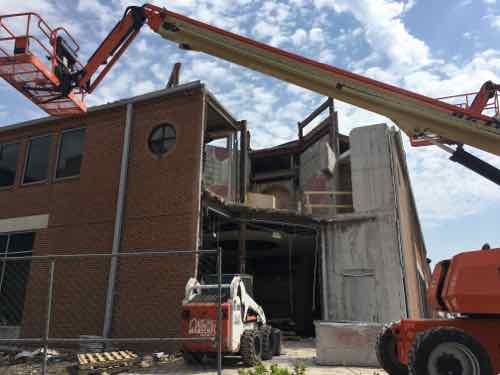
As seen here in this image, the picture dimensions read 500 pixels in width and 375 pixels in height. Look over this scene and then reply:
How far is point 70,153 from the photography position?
56.0ft

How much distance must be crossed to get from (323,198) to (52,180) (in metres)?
13.4

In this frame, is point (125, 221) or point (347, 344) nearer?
point (347, 344)

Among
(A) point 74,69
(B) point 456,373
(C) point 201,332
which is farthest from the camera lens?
(A) point 74,69

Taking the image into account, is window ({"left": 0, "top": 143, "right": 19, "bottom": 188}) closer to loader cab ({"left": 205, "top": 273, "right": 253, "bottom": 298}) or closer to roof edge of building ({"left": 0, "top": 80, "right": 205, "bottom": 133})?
roof edge of building ({"left": 0, "top": 80, "right": 205, "bottom": 133})

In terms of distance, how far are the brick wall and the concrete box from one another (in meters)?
4.45

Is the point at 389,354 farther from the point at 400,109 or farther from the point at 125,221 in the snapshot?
the point at 125,221

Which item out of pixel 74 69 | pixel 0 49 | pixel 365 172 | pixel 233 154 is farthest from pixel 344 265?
pixel 0 49

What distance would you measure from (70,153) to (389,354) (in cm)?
1353

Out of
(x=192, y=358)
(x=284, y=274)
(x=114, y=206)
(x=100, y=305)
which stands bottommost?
(x=192, y=358)

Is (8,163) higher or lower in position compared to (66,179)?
higher

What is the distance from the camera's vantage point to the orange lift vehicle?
275 inches

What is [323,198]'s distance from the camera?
23875 mm

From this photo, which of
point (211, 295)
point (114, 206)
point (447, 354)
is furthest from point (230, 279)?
point (114, 206)

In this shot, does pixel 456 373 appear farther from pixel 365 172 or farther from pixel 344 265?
pixel 365 172
